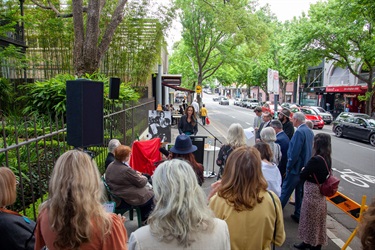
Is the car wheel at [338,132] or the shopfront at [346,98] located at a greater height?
the shopfront at [346,98]

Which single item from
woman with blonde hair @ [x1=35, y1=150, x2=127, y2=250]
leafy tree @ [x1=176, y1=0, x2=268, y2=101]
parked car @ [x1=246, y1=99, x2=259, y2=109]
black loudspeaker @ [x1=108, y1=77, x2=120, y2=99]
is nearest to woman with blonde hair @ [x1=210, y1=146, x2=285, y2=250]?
woman with blonde hair @ [x1=35, y1=150, x2=127, y2=250]

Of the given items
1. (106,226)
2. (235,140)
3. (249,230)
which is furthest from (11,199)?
(235,140)

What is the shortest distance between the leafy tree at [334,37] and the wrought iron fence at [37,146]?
16944 mm

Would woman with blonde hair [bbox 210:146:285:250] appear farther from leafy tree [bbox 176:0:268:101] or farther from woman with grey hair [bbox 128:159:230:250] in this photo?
leafy tree [bbox 176:0:268:101]

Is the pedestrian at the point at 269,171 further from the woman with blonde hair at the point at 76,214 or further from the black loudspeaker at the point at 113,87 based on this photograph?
the black loudspeaker at the point at 113,87

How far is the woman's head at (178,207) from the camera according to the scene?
1783mm

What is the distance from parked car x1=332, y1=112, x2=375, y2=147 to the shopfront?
39.2 feet

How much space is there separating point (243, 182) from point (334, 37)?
74.7 ft

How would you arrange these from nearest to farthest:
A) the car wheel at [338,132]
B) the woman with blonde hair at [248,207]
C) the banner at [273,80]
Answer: the woman with blonde hair at [248,207]
the banner at [273,80]
the car wheel at [338,132]

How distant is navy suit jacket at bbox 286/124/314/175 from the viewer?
5.00 m

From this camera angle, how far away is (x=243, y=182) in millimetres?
2400

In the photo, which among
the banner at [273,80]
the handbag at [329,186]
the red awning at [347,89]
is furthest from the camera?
the red awning at [347,89]

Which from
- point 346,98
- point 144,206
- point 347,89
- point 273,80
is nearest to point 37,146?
point 144,206

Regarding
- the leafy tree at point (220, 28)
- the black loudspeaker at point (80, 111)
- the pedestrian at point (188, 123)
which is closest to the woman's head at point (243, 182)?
the black loudspeaker at point (80, 111)
